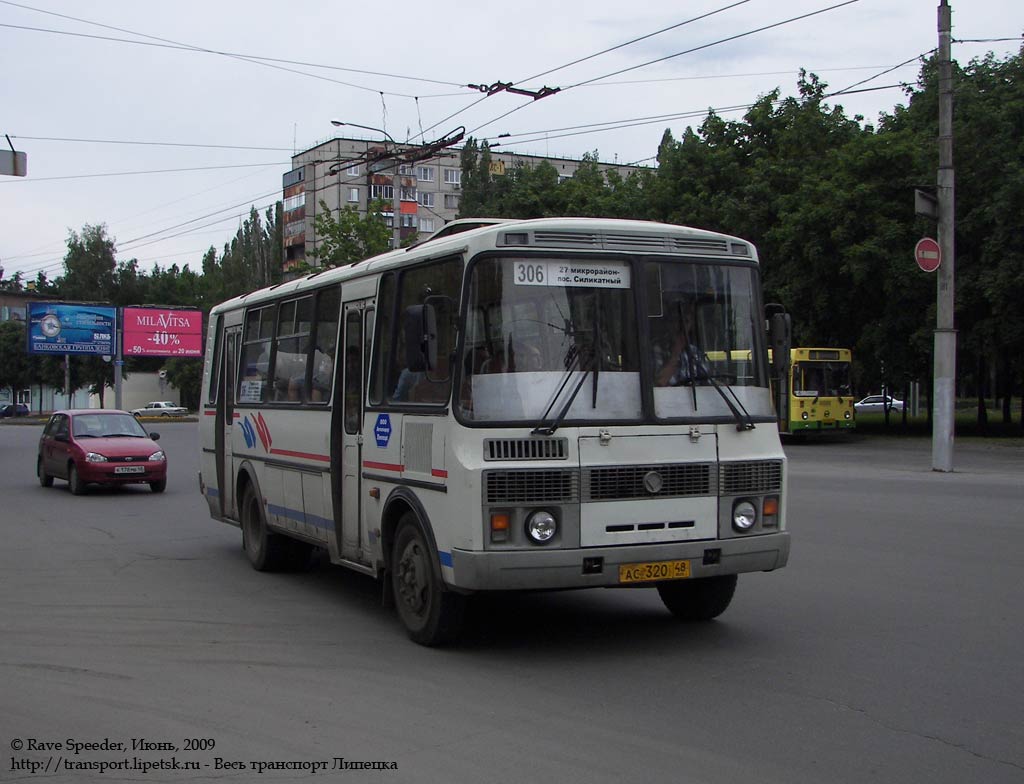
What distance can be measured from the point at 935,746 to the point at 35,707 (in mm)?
4844

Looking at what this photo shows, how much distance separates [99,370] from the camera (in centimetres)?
8975

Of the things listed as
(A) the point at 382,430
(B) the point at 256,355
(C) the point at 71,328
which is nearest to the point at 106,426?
(B) the point at 256,355

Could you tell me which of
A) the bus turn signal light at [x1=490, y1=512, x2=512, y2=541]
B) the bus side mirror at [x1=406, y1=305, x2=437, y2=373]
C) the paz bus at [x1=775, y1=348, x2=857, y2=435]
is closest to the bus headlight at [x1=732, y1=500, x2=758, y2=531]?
the bus turn signal light at [x1=490, y1=512, x2=512, y2=541]

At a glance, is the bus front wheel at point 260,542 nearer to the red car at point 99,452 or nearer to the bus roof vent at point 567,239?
the bus roof vent at point 567,239

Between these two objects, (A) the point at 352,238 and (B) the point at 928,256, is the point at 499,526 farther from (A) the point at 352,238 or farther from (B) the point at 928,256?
(A) the point at 352,238

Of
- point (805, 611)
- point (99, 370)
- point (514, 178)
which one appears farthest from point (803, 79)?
point (99, 370)

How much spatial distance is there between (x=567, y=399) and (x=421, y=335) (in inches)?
40.7

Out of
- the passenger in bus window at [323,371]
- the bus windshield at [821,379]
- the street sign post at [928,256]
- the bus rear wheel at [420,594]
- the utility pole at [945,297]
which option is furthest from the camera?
the bus windshield at [821,379]

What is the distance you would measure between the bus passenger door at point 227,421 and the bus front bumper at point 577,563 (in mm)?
6156

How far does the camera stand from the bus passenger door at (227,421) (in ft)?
42.2

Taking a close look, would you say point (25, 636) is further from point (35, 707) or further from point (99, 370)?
point (99, 370)

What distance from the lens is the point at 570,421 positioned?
24.0 feet

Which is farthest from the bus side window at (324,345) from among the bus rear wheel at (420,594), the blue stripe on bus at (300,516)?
the bus rear wheel at (420,594)

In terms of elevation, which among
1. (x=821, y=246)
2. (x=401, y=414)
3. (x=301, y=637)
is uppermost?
(x=821, y=246)
